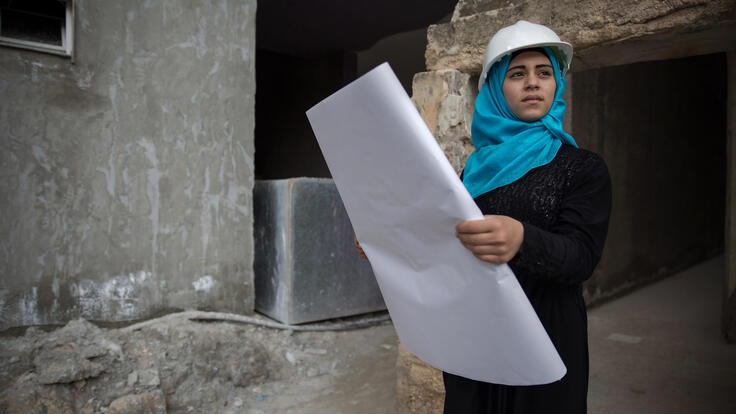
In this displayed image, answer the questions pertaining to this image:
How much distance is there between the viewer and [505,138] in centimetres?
126

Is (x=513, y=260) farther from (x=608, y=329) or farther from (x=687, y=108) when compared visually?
(x=687, y=108)

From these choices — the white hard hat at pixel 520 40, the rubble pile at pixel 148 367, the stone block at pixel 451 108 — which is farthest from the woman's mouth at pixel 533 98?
the rubble pile at pixel 148 367

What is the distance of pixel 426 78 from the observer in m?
2.35

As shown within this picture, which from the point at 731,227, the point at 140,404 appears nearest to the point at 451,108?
the point at 140,404

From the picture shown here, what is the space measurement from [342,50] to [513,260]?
6.90m

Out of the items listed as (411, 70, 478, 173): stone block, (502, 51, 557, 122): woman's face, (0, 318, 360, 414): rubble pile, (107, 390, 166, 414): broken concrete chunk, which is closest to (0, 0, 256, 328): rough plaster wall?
(0, 318, 360, 414): rubble pile

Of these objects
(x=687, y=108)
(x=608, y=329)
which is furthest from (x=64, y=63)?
(x=687, y=108)

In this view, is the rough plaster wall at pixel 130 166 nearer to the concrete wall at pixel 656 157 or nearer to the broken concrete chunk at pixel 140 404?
the broken concrete chunk at pixel 140 404

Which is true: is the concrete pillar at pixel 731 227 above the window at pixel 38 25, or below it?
below

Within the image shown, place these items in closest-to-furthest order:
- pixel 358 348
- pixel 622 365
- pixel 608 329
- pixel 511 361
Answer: pixel 511 361, pixel 622 365, pixel 358 348, pixel 608 329

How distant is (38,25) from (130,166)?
3.14ft

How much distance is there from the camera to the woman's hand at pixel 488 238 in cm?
91

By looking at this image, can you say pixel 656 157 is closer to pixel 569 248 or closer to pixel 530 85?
pixel 530 85

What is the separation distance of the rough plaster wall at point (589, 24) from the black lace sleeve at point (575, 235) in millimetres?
899
